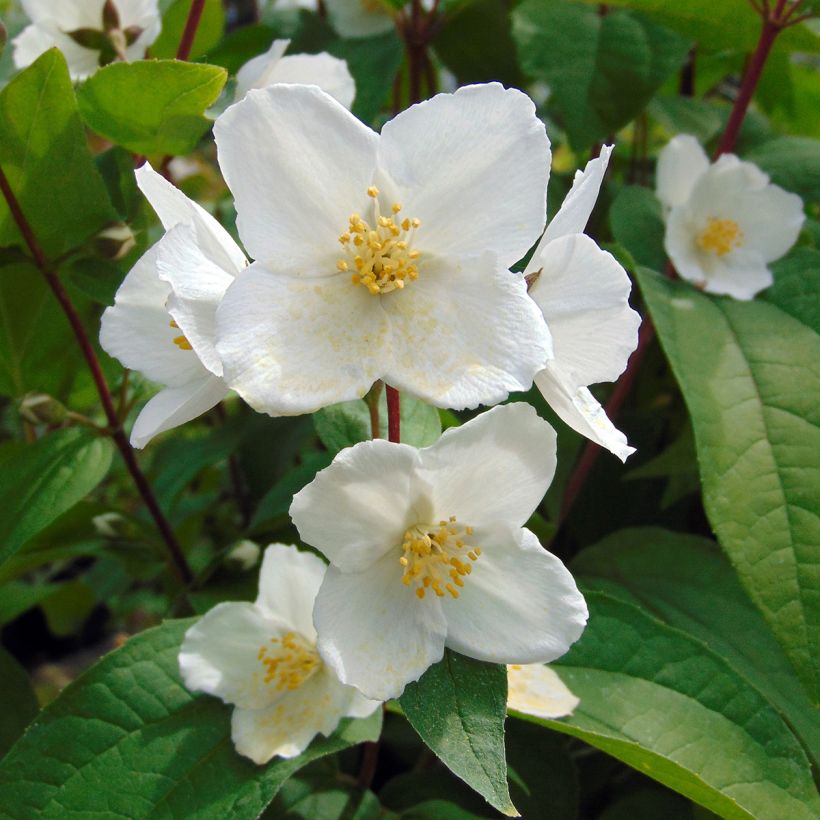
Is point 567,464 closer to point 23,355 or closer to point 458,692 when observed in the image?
point 458,692

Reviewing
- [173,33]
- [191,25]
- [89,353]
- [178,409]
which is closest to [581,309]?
[178,409]

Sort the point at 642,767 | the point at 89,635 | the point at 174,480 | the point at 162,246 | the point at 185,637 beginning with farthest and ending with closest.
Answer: the point at 89,635 → the point at 174,480 → the point at 185,637 → the point at 642,767 → the point at 162,246

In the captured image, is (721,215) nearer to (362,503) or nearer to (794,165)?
(794,165)

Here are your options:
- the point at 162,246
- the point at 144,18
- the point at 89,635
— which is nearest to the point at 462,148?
the point at 162,246

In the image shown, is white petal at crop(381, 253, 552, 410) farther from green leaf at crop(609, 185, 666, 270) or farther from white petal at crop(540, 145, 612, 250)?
green leaf at crop(609, 185, 666, 270)

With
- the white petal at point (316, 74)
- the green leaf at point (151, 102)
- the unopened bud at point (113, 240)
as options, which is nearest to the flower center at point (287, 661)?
the unopened bud at point (113, 240)

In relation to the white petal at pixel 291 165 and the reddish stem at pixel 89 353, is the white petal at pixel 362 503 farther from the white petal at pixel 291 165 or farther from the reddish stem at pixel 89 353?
the reddish stem at pixel 89 353

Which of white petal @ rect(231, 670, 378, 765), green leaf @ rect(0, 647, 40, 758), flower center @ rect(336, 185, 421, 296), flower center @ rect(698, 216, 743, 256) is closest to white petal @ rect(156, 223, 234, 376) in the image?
flower center @ rect(336, 185, 421, 296)
